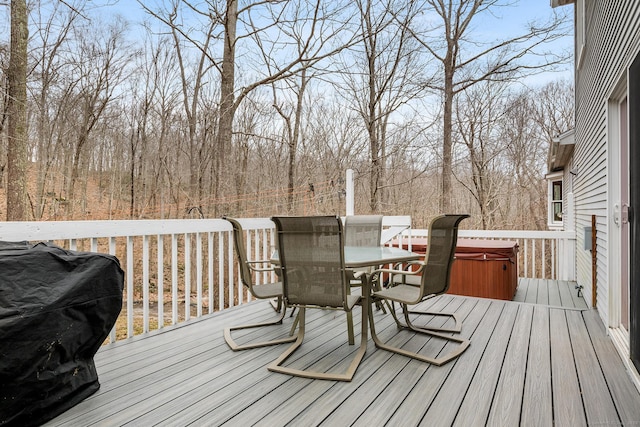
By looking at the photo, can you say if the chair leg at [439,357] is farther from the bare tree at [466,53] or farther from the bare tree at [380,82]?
the bare tree at [466,53]

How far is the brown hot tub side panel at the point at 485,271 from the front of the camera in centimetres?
502

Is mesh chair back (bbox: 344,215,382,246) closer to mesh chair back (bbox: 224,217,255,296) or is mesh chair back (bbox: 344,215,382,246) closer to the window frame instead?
mesh chair back (bbox: 224,217,255,296)

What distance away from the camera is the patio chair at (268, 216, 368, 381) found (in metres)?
2.44

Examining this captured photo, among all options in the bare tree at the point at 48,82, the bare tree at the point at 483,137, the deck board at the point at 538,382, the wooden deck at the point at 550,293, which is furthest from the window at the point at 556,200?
the bare tree at the point at 48,82

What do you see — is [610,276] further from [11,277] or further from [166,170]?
[166,170]

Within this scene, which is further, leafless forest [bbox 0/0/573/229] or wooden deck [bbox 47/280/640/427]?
leafless forest [bbox 0/0/573/229]

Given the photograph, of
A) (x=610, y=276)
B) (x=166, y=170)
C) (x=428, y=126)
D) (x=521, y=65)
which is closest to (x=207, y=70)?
(x=166, y=170)

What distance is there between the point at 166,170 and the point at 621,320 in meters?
10.7

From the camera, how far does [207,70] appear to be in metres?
9.95

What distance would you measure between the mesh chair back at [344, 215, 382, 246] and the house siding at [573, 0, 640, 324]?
221cm

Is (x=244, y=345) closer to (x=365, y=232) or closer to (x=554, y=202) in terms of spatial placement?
(x=365, y=232)

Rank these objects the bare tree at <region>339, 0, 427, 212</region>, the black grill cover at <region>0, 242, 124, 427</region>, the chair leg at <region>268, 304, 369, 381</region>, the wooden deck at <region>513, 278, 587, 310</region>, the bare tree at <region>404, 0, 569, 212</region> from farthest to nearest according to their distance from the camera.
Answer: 1. the bare tree at <region>339, 0, 427, 212</region>
2. the bare tree at <region>404, 0, 569, 212</region>
3. the wooden deck at <region>513, 278, 587, 310</region>
4. the chair leg at <region>268, 304, 369, 381</region>
5. the black grill cover at <region>0, 242, 124, 427</region>

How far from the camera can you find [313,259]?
2500mm

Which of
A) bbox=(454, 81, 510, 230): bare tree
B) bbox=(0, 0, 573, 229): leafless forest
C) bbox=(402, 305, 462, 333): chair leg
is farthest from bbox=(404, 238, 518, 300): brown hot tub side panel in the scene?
bbox=(454, 81, 510, 230): bare tree
